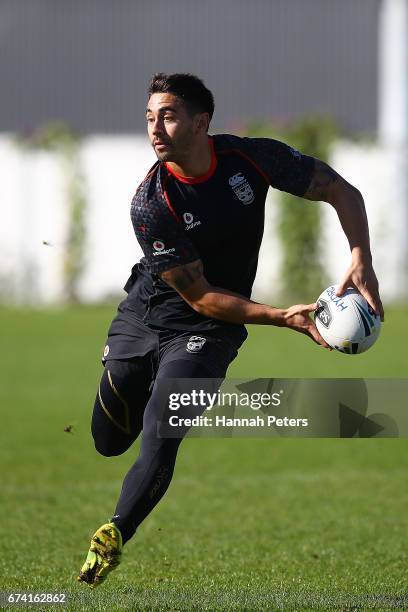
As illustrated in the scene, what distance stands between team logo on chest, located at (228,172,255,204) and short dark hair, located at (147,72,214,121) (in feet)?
1.33

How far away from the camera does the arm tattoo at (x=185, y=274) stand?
6586 millimetres

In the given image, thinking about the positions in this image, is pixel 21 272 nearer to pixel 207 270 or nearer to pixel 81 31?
pixel 81 31

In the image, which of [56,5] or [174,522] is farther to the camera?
[56,5]

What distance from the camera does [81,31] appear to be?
3644cm

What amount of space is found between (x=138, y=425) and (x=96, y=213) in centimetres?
2290

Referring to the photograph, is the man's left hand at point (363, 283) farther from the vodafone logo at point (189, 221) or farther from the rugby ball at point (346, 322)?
the vodafone logo at point (189, 221)

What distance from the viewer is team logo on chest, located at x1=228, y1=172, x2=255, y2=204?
6770 millimetres

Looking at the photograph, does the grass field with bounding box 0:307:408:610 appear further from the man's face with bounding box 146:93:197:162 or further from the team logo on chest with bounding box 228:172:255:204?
the man's face with bounding box 146:93:197:162

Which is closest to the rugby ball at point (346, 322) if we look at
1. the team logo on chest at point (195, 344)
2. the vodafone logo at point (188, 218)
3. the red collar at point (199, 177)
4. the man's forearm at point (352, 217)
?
the man's forearm at point (352, 217)

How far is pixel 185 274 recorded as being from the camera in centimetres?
659

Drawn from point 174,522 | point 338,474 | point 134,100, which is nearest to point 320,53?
point 134,100

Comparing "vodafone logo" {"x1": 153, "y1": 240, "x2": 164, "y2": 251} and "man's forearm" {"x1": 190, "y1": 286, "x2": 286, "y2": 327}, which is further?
"vodafone logo" {"x1": 153, "y1": 240, "x2": 164, "y2": 251}

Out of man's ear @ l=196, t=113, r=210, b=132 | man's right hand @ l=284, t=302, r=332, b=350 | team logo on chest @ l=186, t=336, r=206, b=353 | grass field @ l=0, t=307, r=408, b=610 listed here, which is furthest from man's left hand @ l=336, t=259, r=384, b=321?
grass field @ l=0, t=307, r=408, b=610

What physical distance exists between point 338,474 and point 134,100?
81.0 ft
